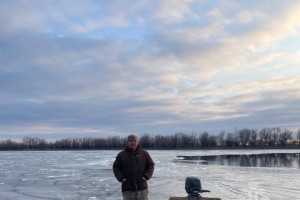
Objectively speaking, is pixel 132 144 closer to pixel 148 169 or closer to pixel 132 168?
pixel 132 168

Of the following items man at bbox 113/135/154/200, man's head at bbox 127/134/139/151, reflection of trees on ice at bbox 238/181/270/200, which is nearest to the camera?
man's head at bbox 127/134/139/151

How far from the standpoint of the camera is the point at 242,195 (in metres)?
13.5

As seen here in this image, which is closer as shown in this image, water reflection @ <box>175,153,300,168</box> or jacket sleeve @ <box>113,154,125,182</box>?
jacket sleeve @ <box>113,154,125,182</box>

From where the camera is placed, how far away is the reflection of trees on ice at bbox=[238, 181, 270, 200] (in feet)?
41.9

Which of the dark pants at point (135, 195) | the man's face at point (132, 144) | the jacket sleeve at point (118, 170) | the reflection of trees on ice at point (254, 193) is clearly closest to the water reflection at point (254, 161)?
the reflection of trees on ice at point (254, 193)

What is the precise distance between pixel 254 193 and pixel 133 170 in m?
9.47

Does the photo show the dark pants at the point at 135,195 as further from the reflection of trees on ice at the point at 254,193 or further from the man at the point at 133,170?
the reflection of trees on ice at the point at 254,193

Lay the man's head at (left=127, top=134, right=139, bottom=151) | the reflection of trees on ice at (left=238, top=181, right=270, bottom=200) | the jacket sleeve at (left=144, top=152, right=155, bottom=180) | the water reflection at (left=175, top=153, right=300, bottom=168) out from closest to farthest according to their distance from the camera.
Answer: the man's head at (left=127, top=134, right=139, bottom=151)
the jacket sleeve at (left=144, top=152, right=155, bottom=180)
the reflection of trees on ice at (left=238, top=181, right=270, bottom=200)
the water reflection at (left=175, top=153, right=300, bottom=168)

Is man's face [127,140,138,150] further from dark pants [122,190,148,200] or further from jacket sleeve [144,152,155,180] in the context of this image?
dark pants [122,190,148,200]

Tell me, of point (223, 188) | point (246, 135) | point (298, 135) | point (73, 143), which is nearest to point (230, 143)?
point (246, 135)

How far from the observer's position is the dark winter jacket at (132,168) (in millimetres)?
5652

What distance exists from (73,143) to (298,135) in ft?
253

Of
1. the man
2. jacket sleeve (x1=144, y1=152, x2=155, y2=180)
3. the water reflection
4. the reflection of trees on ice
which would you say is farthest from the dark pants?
the water reflection

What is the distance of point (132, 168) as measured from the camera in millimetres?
5672
